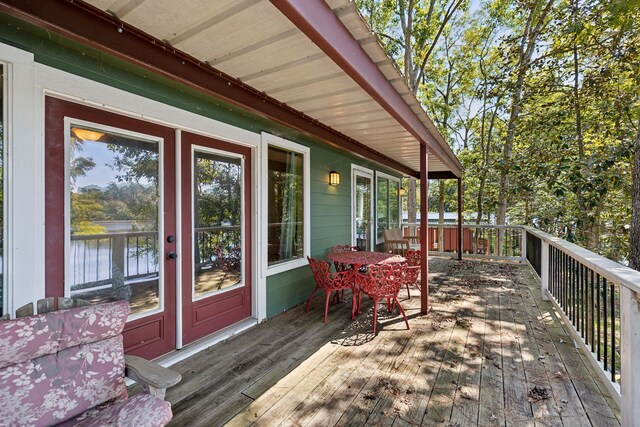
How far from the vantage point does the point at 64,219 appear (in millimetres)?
1923

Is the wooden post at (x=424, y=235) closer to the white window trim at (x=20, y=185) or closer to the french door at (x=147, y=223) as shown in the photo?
the french door at (x=147, y=223)

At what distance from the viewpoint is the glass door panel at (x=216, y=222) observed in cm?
284

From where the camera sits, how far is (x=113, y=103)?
2.12 metres

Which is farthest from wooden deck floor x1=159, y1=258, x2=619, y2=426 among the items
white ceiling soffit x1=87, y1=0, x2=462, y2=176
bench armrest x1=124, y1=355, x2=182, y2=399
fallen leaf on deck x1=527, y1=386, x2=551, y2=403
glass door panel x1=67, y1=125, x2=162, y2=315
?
white ceiling soffit x1=87, y1=0, x2=462, y2=176

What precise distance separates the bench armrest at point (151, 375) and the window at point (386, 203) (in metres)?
5.88

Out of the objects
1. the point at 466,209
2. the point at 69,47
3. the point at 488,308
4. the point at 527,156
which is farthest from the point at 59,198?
the point at 466,209

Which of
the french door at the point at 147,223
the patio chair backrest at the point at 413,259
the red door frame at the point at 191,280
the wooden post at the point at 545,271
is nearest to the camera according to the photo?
the french door at the point at 147,223

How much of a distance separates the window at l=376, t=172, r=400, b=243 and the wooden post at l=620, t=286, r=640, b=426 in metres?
5.29

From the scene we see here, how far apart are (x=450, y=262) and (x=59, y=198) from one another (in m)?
7.46

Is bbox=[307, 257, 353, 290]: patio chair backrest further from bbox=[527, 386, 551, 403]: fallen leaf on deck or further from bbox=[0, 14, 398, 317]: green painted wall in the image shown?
bbox=[527, 386, 551, 403]: fallen leaf on deck

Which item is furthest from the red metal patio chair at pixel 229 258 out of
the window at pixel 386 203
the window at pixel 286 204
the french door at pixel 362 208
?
the window at pixel 386 203

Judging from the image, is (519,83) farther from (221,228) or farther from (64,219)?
(64,219)

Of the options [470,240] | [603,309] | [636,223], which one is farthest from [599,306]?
[470,240]

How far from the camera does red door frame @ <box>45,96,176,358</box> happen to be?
1847 millimetres
